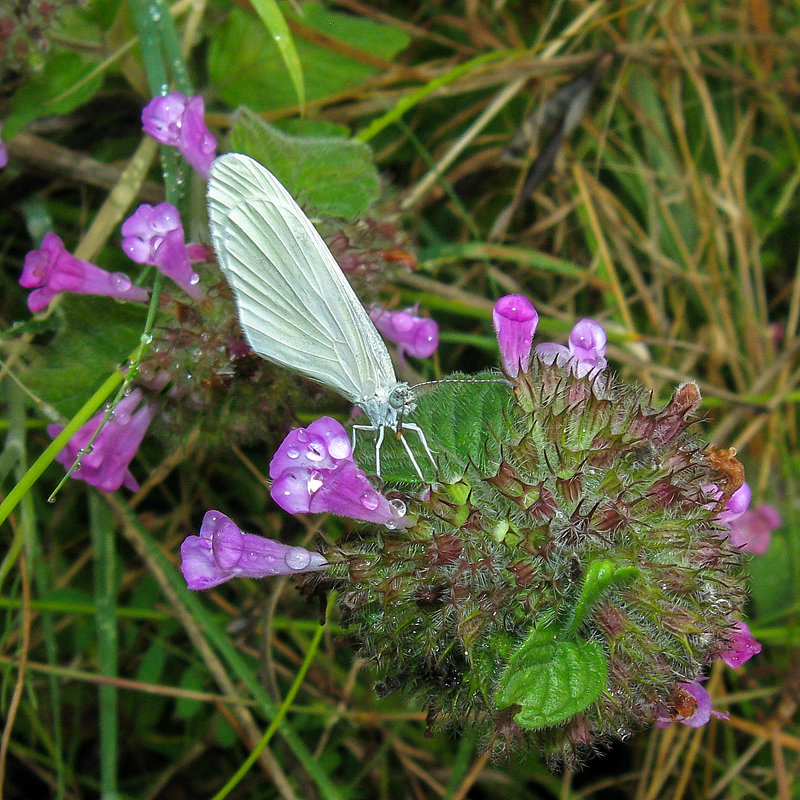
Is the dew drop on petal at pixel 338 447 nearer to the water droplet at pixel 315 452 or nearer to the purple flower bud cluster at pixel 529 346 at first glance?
the water droplet at pixel 315 452

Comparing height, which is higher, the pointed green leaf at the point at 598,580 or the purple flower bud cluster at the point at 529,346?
the purple flower bud cluster at the point at 529,346

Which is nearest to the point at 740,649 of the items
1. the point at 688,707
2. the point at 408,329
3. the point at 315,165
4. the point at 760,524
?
the point at 688,707

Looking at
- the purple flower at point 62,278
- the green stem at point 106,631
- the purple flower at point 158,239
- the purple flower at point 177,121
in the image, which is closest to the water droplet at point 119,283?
the purple flower at point 62,278

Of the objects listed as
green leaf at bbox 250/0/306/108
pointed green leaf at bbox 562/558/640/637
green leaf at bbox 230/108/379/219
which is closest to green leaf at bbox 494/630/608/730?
pointed green leaf at bbox 562/558/640/637

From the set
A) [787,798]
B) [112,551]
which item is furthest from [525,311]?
[787,798]

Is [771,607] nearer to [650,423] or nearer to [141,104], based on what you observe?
[650,423]

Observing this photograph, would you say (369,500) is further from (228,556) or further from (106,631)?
(106,631)

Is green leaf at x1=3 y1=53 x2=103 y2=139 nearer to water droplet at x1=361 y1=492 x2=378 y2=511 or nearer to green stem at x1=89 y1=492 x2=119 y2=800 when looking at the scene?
green stem at x1=89 y1=492 x2=119 y2=800
